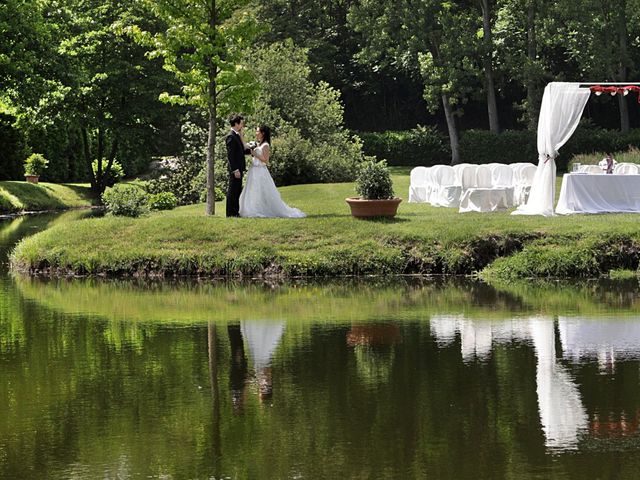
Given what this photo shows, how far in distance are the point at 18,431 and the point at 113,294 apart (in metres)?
8.64

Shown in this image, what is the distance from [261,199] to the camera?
23.3m

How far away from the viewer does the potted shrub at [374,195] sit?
848 inches

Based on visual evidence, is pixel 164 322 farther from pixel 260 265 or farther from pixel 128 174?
pixel 128 174

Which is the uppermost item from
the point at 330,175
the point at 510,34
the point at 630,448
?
the point at 510,34

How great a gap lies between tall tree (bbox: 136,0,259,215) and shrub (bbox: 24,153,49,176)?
24804 millimetres

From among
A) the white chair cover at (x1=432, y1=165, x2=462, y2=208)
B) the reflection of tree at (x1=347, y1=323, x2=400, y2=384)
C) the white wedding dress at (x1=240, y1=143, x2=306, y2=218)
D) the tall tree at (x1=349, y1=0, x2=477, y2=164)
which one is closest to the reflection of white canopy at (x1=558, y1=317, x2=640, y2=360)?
the reflection of tree at (x1=347, y1=323, x2=400, y2=384)

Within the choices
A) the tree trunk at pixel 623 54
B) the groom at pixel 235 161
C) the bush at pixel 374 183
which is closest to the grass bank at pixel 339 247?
the bush at pixel 374 183

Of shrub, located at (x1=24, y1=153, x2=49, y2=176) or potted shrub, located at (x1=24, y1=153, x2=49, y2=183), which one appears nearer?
potted shrub, located at (x1=24, y1=153, x2=49, y2=183)

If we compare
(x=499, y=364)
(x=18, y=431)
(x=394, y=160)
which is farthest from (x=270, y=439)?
(x=394, y=160)

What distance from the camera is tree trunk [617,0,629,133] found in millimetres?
50812

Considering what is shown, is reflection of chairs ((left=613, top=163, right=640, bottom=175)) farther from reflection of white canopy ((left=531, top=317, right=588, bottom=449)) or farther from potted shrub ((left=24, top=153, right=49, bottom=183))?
potted shrub ((left=24, top=153, right=49, bottom=183))

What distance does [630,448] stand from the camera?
27.0 ft

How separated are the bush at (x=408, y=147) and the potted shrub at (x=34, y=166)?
1379cm

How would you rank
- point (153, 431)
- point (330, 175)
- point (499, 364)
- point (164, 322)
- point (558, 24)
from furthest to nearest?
point (558, 24) → point (330, 175) → point (164, 322) → point (499, 364) → point (153, 431)
